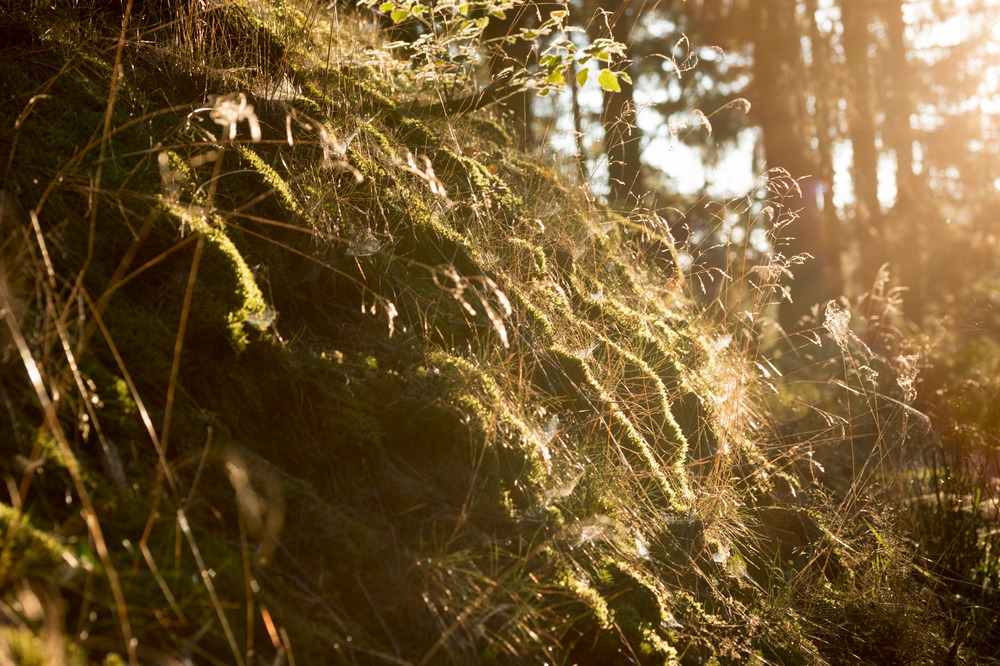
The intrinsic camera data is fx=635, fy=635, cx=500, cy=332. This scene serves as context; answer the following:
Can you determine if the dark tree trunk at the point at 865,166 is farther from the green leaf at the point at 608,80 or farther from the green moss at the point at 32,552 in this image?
the green moss at the point at 32,552

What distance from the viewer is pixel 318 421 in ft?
6.84

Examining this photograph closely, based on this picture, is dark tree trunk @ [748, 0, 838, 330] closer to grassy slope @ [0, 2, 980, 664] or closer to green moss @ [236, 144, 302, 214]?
grassy slope @ [0, 2, 980, 664]

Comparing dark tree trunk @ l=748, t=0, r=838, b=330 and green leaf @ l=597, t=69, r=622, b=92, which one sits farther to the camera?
dark tree trunk @ l=748, t=0, r=838, b=330

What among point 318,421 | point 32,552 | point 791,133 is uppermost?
point 791,133

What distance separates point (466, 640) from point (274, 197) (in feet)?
6.01

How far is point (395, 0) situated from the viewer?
12.0ft

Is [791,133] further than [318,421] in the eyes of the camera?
Yes

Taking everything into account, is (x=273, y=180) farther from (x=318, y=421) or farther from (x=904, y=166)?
(x=904, y=166)

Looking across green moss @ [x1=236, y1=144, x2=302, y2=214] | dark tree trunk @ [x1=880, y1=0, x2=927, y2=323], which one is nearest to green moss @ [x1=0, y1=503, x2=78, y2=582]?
green moss @ [x1=236, y1=144, x2=302, y2=214]

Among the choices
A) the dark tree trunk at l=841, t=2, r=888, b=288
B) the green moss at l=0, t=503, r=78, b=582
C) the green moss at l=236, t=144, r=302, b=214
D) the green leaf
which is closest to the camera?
the green moss at l=0, t=503, r=78, b=582

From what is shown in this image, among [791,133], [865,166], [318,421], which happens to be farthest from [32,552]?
[865,166]

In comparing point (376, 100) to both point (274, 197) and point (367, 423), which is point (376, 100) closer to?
point (274, 197)

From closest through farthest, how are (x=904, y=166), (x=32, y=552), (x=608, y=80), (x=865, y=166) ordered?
(x=32, y=552)
(x=608, y=80)
(x=865, y=166)
(x=904, y=166)

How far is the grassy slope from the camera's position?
4.96 feet
